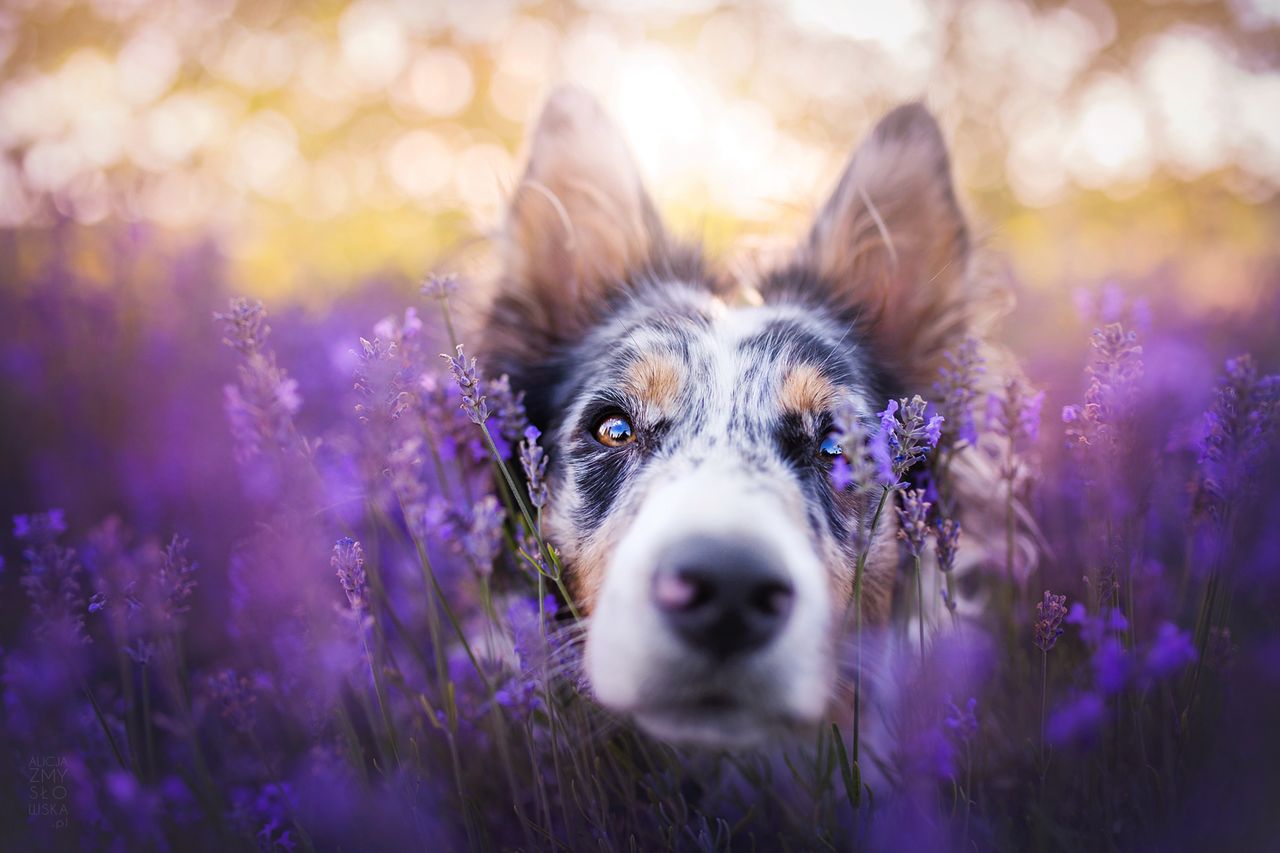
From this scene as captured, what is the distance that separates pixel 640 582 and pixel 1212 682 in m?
1.56

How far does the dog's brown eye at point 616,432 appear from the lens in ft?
8.98

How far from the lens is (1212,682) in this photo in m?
2.04

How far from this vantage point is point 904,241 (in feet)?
10.8

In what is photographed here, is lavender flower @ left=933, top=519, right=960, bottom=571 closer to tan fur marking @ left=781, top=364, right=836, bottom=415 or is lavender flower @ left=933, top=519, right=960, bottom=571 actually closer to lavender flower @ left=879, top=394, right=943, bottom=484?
lavender flower @ left=879, top=394, right=943, bottom=484

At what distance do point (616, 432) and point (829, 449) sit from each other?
0.75 m

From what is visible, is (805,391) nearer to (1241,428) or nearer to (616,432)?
(616,432)

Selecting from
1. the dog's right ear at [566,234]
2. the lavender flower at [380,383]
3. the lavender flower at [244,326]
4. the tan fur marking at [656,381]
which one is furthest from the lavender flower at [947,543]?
the dog's right ear at [566,234]

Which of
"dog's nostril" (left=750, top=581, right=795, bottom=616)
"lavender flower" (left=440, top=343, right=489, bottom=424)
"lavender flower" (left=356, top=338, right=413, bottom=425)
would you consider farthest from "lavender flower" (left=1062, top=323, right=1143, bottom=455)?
"lavender flower" (left=356, top=338, right=413, bottom=425)

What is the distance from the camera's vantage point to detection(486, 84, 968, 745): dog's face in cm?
195

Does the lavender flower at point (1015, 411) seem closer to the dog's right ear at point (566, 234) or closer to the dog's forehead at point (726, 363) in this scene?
the dog's forehead at point (726, 363)

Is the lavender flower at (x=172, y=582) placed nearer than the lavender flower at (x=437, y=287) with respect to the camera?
Yes

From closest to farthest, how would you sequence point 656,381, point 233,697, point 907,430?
1. point 907,430
2. point 233,697
3. point 656,381

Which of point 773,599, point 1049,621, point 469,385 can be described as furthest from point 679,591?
point 1049,621

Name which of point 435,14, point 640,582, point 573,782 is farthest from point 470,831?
point 435,14
